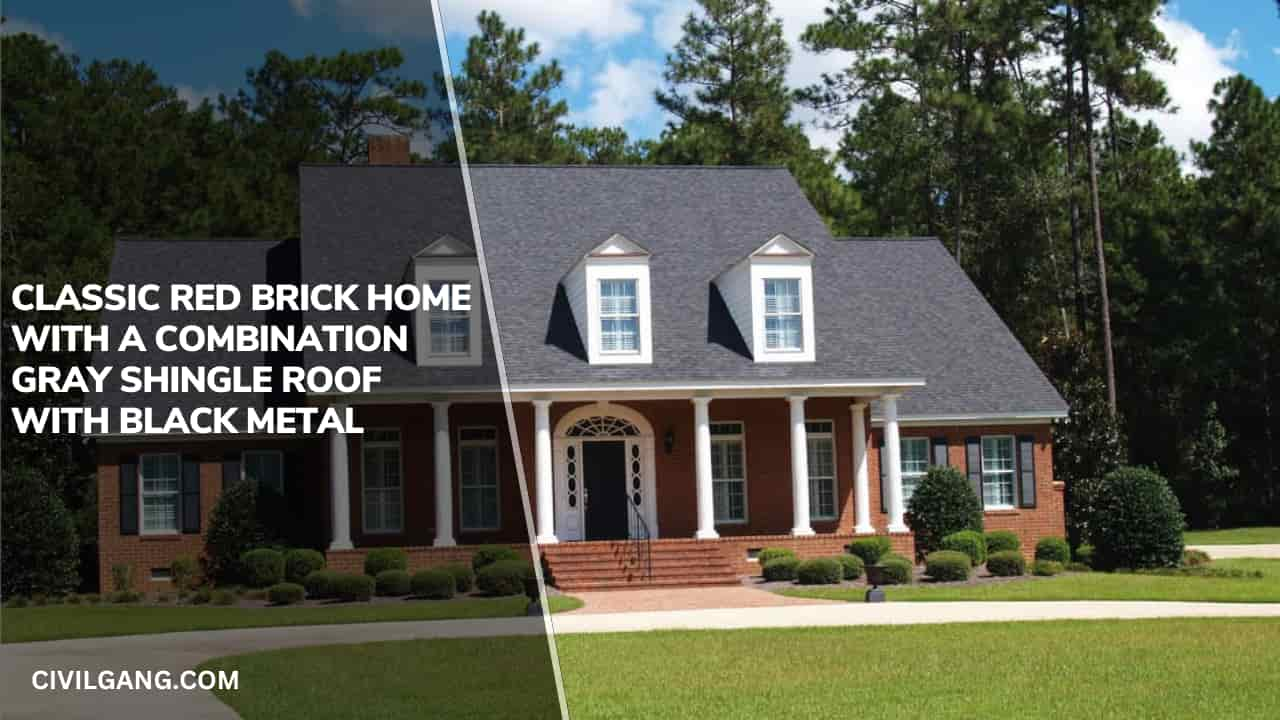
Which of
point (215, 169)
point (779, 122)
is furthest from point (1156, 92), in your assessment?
point (215, 169)

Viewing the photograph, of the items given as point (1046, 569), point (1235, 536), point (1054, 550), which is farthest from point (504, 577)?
point (1235, 536)

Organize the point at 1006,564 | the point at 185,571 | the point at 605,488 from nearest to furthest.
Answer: the point at 185,571, the point at 1006,564, the point at 605,488

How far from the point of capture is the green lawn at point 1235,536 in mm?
41344

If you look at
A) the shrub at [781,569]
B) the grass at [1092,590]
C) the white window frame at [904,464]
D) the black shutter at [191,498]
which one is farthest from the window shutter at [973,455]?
the black shutter at [191,498]

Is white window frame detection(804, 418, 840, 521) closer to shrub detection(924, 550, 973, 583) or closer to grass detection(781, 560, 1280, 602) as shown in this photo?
shrub detection(924, 550, 973, 583)

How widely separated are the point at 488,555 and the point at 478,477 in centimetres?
15

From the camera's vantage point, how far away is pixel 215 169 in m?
2.46

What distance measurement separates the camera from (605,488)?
29.7m

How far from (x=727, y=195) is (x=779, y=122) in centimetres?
1713

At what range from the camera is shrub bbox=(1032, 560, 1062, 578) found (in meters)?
27.6

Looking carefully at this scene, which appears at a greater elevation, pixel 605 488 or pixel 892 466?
pixel 892 466

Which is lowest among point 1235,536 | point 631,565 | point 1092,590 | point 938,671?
point 1235,536

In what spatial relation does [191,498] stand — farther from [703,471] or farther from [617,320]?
[617,320]

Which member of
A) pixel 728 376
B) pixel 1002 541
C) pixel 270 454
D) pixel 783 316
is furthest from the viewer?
pixel 783 316
